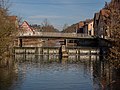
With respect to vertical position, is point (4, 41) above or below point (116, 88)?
above

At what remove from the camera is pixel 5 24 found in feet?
148

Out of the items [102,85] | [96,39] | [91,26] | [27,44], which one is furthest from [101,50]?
[91,26]

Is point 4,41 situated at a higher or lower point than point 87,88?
higher

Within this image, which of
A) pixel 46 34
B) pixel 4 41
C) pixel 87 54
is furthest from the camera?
pixel 46 34

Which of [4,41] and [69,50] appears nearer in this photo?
[4,41]

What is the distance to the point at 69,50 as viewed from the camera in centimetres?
7744

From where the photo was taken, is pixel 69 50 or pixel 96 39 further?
pixel 96 39

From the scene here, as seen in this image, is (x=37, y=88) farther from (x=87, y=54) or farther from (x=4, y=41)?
(x=87, y=54)

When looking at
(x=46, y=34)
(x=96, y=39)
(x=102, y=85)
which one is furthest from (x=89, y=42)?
(x=102, y=85)

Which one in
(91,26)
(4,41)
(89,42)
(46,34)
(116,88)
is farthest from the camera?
(91,26)

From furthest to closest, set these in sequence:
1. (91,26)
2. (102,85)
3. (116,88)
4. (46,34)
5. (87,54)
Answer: (91,26), (46,34), (87,54), (102,85), (116,88)

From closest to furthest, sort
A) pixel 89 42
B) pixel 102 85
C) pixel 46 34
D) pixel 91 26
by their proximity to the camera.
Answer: pixel 102 85, pixel 46 34, pixel 89 42, pixel 91 26

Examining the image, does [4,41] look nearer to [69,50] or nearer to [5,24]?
[5,24]

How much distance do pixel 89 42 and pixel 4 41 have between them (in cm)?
5915
